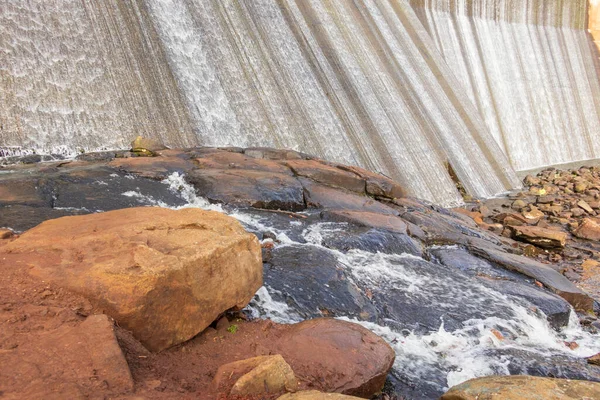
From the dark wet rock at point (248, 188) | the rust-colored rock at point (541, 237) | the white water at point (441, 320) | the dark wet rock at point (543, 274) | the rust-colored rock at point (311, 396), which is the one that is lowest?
the rust-colored rock at point (541, 237)

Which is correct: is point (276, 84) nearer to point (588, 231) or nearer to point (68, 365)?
point (588, 231)

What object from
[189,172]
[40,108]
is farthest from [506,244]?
[40,108]

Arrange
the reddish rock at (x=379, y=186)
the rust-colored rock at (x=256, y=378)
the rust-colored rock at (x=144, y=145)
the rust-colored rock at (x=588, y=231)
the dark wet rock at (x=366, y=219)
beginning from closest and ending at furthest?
the rust-colored rock at (x=256, y=378) → the dark wet rock at (x=366, y=219) → the rust-colored rock at (x=144, y=145) → the reddish rock at (x=379, y=186) → the rust-colored rock at (x=588, y=231)

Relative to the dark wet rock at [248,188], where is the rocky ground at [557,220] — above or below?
below

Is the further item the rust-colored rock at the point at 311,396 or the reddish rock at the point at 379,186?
the reddish rock at the point at 379,186

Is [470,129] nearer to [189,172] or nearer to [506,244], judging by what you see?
[506,244]

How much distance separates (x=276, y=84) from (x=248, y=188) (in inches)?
198

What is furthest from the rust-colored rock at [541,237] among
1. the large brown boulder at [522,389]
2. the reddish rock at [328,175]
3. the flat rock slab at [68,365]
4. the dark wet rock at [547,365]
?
the flat rock slab at [68,365]

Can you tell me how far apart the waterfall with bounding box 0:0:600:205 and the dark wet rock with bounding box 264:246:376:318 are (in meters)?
4.68

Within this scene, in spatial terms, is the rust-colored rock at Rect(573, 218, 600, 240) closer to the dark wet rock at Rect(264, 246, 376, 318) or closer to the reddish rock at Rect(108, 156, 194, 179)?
the dark wet rock at Rect(264, 246, 376, 318)

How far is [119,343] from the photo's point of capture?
2.71m

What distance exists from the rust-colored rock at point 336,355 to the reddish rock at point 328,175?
429 centimetres

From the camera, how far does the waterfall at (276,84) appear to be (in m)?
8.20

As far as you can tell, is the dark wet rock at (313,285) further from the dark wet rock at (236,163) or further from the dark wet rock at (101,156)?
the dark wet rock at (101,156)
